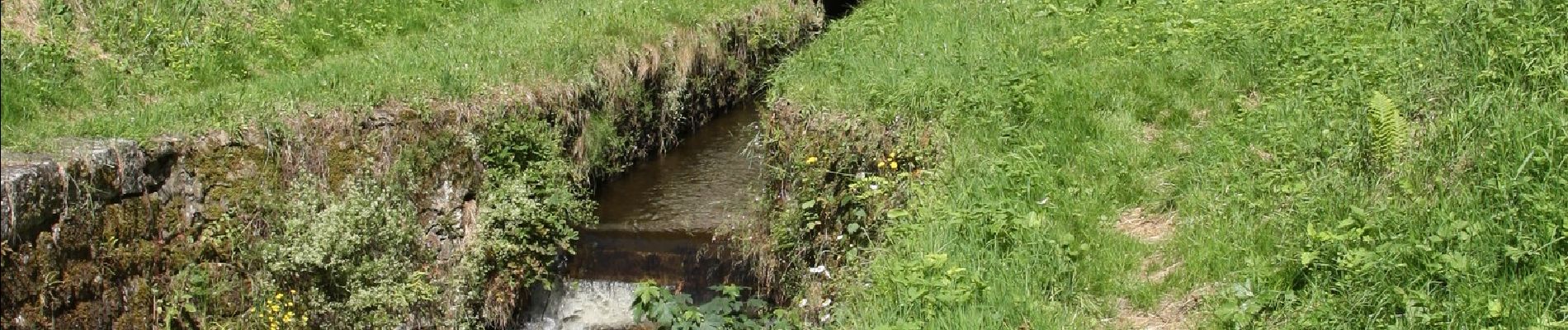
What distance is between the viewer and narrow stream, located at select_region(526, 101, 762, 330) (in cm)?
860

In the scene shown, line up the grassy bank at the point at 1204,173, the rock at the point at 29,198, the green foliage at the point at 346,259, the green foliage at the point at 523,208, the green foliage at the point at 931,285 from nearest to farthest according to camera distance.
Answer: the grassy bank at the point at 1204,173
the green foliage at the point at 931,285
the rock at the point at 29,198
the green foliage at the point at 346,259
the green foliage at the point at 523,208

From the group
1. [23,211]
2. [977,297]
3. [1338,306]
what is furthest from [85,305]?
[1338,306]

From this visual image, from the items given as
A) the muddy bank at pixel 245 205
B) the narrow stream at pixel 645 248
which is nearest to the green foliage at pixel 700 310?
the narrow stream at pixel 645 248

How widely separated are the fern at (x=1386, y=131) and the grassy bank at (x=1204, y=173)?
0.01m

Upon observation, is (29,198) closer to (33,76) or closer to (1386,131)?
(33,76)

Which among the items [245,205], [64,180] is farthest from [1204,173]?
[64,180]

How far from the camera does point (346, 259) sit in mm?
7875

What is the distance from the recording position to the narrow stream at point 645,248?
8602 mm

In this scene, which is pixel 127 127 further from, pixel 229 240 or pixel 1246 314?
pixel 1246 314

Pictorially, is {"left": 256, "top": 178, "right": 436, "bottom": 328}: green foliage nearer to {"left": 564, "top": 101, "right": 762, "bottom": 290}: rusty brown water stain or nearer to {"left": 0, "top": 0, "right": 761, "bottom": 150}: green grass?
{"left": 0, "top": 0, "right": 761, "bottom": 150}: green grass

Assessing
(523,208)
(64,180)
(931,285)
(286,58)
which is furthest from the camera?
(286,58)

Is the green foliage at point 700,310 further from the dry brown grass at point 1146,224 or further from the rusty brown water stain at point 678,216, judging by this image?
the dry brown grass at point 1146,224

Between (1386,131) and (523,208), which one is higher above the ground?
(1386,131)

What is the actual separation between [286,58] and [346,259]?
307 cm
